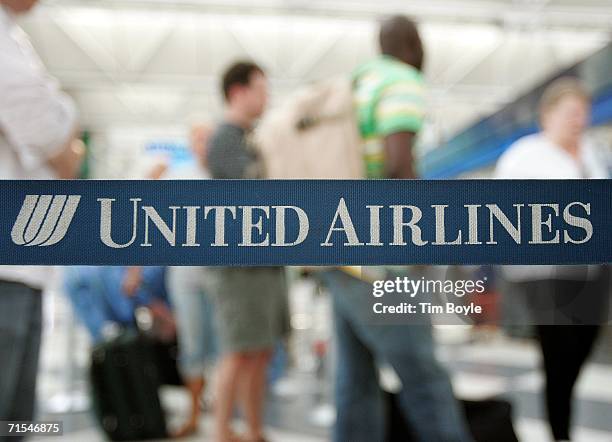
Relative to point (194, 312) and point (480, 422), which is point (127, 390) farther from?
point (480, 422)

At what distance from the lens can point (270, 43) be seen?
2.57 metres

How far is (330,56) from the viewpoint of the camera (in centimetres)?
208

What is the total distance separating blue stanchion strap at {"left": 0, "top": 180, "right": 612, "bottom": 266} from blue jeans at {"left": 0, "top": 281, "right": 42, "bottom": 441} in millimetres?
70

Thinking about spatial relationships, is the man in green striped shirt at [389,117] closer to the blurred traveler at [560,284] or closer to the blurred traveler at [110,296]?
the blurred traveler at [560,284]

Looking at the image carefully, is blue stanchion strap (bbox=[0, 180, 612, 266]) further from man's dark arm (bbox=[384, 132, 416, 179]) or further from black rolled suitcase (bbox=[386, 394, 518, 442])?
black rolled suitcase (bbox=[386, 394, 518, 442])

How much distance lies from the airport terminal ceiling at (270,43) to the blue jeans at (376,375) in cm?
40

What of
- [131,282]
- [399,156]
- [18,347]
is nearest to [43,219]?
[18,347]

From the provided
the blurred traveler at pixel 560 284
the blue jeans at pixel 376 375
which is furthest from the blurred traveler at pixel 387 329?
the blurred traveler at pixel 560 284

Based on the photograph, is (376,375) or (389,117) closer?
(389,117)

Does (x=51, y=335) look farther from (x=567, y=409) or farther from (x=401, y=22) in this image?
(x=567, y=409)

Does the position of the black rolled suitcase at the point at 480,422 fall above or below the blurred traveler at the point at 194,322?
below

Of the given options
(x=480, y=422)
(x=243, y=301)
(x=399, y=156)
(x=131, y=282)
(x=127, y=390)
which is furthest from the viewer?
(x=127, y=390)

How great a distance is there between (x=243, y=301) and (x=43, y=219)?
1.67 ft

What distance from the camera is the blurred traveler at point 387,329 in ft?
3.75
